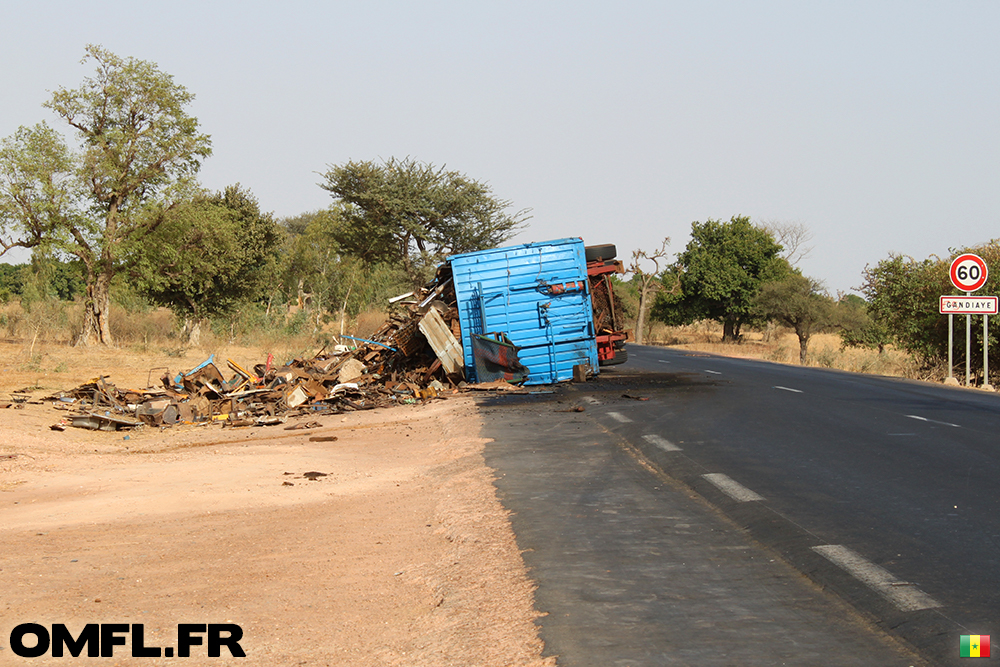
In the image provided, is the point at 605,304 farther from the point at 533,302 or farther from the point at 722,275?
the point at 722,275

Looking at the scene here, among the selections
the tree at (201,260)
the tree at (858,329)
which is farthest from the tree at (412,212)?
the tree at (858,329)

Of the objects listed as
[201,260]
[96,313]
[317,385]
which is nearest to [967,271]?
[317,385]

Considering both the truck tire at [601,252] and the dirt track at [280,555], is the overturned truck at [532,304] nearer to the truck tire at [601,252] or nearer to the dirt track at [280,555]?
the truck tire at [601,252]

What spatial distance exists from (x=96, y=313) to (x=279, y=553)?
27.6 m

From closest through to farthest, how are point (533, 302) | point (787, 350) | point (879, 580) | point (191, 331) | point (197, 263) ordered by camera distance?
point (879, 580), point (533, 302), point (197, 263), point (191, 331), point (787, 350)

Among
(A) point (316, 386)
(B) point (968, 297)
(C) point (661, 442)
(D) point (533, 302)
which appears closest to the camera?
(C) point (661, 442)

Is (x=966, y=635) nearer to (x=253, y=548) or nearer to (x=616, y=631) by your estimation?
(x=616, y=631)

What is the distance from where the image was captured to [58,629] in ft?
13.6

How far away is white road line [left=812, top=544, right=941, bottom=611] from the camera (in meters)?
4.41

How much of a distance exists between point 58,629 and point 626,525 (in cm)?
361

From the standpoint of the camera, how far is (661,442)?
32.6 feet

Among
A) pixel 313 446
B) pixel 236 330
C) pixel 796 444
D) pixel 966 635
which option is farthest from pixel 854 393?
pixel 236 330

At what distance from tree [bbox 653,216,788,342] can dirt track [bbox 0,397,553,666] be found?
166 feet

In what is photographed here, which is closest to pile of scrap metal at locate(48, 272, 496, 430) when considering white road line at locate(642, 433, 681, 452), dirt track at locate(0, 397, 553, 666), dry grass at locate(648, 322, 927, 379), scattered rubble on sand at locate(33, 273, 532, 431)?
scattered rubble on sand at locate(33, 273, 532, 431)
